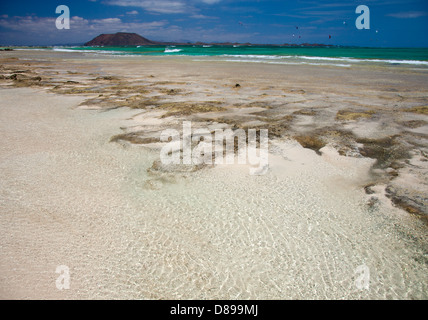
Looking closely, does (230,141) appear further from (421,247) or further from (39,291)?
(39,291)

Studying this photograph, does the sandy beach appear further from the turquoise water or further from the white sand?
the turquoise water

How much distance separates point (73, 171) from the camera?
9.87 feet

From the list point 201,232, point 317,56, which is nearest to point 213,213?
point 201,232

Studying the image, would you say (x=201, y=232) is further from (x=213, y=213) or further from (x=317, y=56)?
(x=317, y=56)

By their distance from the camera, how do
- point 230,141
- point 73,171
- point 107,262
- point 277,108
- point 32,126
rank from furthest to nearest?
1. point 277,108
2. point 32,126
3. point 230,141
4. point 73,171
5. point 107,262

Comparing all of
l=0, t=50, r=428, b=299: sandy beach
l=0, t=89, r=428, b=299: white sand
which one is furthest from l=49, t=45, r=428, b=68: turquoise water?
l=0, t=89, r=428, b=299: white sand

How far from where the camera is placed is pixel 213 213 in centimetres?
235

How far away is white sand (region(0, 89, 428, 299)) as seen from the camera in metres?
1.66

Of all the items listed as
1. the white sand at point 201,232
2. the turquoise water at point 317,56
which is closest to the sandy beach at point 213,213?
the white sand at point 201,232

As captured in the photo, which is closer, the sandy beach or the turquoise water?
the sandy beach

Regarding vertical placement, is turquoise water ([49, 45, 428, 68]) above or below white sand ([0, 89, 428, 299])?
above

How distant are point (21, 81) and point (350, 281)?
10967 millimetres

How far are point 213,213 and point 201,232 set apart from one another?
268mm

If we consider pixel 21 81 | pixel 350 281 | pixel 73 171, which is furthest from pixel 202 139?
pixel 21 81
